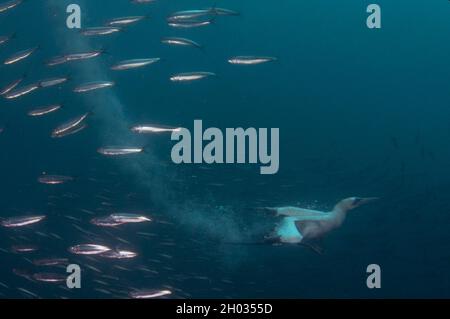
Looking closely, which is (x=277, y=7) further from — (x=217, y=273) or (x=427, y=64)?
(x=217, y=273)

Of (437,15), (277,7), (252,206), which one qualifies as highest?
(277,7)

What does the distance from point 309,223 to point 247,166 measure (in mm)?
6536

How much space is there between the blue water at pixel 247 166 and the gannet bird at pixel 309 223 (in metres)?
3.31

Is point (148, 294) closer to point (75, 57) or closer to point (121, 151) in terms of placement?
point (121, 151)

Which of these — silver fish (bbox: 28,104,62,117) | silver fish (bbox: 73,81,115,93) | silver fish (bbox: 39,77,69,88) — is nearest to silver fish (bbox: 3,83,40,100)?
silver fish (bbox: 39,77,69,88)

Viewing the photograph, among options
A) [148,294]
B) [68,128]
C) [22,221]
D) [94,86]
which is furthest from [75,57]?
[148,294]

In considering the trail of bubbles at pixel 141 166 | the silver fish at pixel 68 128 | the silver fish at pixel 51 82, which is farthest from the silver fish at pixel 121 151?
the trail of bubbles at pixel 141 166

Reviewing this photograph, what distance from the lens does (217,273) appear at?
13.0 metres

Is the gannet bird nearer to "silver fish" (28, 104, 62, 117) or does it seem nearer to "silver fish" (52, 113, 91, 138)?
"silver fish" (52, 113, 91, 138)

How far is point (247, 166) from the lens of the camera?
14.8 m

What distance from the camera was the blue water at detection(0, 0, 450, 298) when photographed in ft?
41.6
